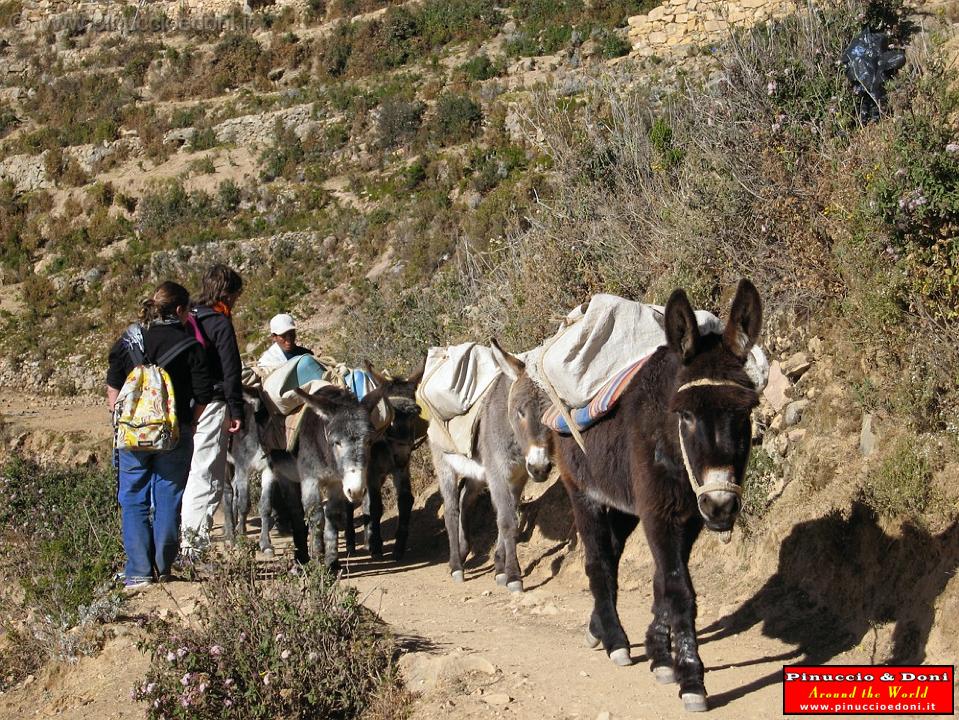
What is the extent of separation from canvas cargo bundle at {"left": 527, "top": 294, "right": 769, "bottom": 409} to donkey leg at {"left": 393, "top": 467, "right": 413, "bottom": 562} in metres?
4.09

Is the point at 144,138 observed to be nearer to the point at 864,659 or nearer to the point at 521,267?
the point at 521,267

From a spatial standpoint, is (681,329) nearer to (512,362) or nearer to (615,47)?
(512,362)

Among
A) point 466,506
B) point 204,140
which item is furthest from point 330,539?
point 204,140

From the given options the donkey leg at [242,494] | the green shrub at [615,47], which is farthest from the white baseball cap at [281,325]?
the green shrub at [615,47]

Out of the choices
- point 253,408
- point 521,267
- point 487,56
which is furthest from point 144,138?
point 253,408

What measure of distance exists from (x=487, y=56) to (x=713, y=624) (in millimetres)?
29269

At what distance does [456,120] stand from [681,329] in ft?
80.5

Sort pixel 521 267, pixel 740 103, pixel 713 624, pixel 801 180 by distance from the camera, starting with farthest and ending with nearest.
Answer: pixel 521 267, pixel 740 103, pixel 801 180, pixel 713 624

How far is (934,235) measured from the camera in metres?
6.75

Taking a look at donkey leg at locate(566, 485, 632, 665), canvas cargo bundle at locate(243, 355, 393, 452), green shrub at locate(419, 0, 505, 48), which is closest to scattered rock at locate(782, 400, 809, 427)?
donkey leg at locate(566, 485, 632, 665)

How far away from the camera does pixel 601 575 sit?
17.6 ft

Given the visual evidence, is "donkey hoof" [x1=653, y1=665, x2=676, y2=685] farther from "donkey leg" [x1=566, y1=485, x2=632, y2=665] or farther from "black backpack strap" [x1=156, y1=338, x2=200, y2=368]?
"black backpack strap" [x1=156, y1=338, x2=200, y2=368]

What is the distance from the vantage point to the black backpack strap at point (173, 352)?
686 cm

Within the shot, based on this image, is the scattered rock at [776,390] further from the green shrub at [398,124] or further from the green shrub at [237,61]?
the green shrub at [237,61]
